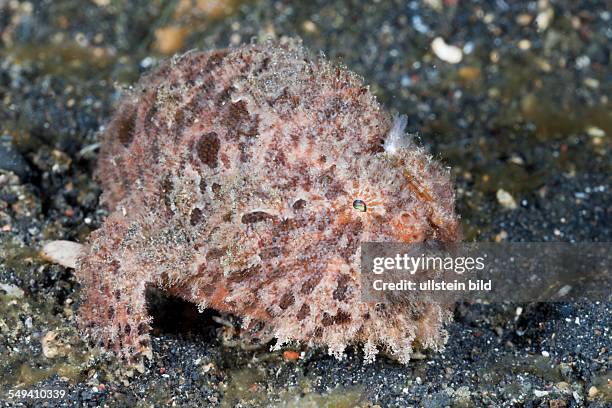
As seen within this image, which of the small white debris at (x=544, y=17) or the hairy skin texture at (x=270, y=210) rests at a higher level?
the small white debris at (x=544, y=17)

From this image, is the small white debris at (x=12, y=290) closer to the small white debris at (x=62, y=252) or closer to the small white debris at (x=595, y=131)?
the small white debris at (x=62, y=252)

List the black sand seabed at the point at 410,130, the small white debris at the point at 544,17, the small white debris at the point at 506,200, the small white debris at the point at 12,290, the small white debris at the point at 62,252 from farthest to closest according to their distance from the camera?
the small white debris at the point at 544,17, the small white debris at the point at 506,200, the small white debris at the point at 62,252, the small white debris at the point at 12,290, the black sand seabed at the point at 410,130

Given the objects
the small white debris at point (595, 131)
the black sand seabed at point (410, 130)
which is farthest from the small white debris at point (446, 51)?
the small white debris at point (595, 131)

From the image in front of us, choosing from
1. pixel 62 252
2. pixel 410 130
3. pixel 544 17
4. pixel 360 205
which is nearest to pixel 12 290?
pixel 62 252

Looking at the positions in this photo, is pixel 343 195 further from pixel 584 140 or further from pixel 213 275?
pixel 584 140

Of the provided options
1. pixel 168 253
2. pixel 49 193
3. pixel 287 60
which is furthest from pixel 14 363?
pixel 287 60

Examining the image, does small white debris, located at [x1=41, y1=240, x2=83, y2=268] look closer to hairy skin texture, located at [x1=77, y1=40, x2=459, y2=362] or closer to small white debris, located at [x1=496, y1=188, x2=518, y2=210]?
hairy skin texture, located at [x1=77, y1=40, x2=459, y2=362]
